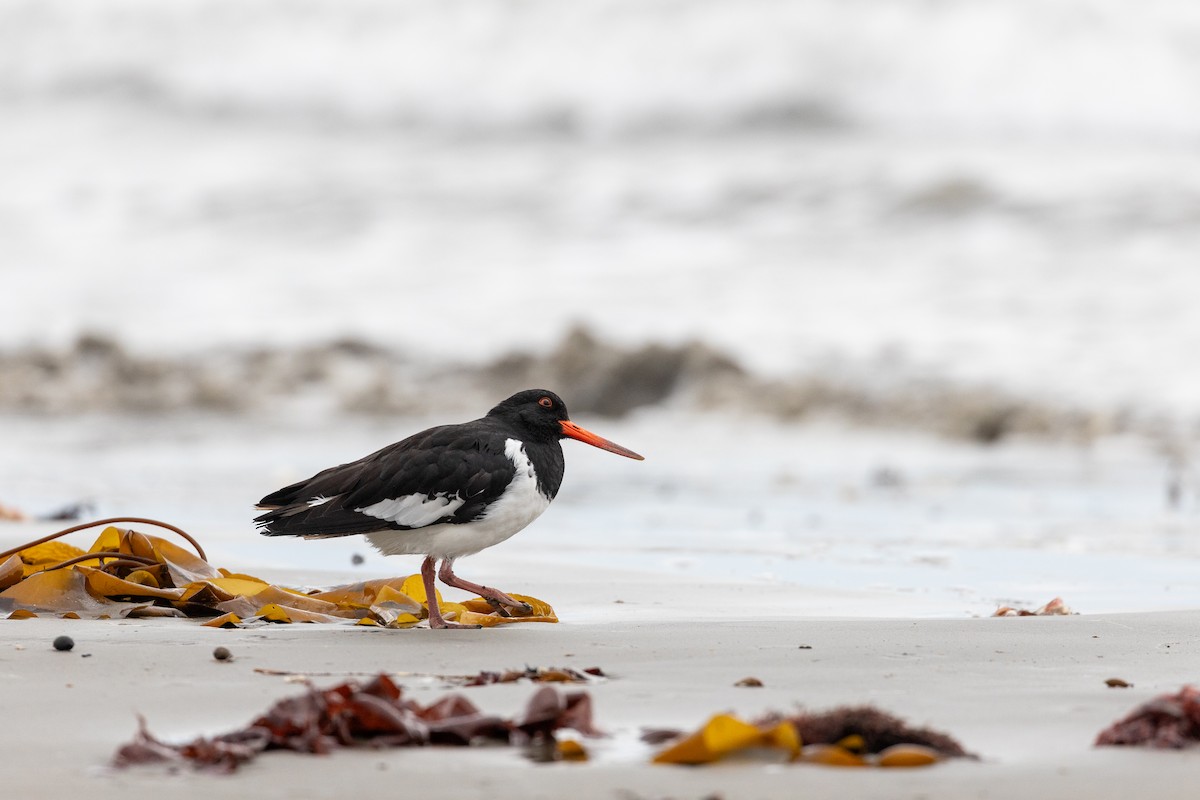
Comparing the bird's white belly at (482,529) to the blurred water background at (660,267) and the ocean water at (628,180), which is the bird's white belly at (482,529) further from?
the ocean water at (628,180)

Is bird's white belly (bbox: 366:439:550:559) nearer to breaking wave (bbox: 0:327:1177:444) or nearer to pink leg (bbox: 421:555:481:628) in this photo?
pink leg (bbox: 421:555:481:628)

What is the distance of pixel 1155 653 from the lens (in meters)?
3.68

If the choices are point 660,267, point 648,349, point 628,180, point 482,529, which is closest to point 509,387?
point 648,349

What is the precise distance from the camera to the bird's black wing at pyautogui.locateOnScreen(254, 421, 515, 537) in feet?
14.1

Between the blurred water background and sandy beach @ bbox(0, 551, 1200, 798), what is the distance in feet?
3.40

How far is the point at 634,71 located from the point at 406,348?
9761 millimetres

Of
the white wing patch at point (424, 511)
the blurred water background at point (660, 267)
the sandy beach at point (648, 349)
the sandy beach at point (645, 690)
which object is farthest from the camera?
the blurred water background at point (660, 267)

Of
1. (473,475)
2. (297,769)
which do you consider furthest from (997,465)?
(297,769)

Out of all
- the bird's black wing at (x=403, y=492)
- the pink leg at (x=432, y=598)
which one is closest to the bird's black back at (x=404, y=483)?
the bird's black wing at (x=403, y=492)

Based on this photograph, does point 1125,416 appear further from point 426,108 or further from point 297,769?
point 426,108

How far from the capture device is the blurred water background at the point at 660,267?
8.86 m

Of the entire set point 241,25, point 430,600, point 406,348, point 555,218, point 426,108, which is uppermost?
point 241,25

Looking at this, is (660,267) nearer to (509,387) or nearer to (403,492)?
(509,387)

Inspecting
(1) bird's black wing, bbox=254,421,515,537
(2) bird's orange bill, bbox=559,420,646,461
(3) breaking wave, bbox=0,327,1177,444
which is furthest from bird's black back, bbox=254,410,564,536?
(3) breaking wave, bbox=0,327,1177,444
